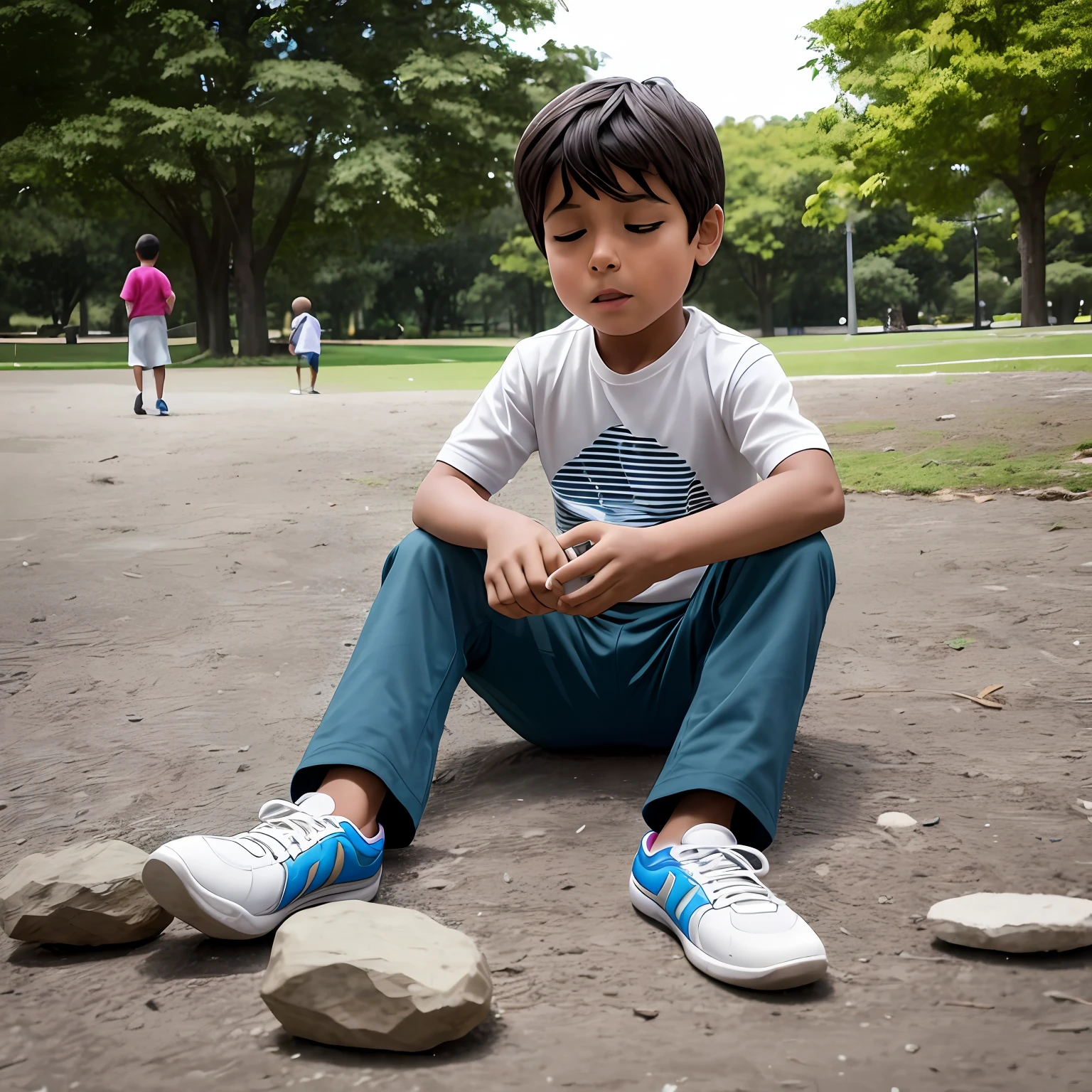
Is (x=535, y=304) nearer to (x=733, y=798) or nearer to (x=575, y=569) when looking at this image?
(x=575, y=569)

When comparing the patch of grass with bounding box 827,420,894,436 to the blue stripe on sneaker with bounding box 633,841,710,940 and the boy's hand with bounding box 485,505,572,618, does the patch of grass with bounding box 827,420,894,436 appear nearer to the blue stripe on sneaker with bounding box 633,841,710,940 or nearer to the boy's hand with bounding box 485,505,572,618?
the boy's hand with bounding box 485,505,572,618

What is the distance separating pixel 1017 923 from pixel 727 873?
0.41 meters

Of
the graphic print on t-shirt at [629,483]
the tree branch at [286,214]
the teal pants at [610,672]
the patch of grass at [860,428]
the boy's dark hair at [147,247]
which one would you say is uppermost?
the tree branch at [286,214]

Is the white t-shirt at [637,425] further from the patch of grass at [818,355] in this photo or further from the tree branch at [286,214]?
the tree branch at [286,214]

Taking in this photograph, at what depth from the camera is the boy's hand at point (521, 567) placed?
216 centimetres

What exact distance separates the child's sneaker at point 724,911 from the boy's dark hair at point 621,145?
1.15 meters

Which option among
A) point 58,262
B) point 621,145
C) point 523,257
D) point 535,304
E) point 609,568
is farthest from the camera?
point 535,304

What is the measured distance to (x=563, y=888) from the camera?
6.84ft

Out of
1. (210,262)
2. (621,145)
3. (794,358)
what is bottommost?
(621,145)

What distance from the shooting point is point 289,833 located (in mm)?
1938

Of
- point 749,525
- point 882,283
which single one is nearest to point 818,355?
point 749,525

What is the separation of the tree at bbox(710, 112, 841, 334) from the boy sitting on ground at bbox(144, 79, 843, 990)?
41504 mm

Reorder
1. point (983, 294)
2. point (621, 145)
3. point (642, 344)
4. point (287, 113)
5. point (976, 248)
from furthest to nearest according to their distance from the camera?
point (983, 294) → point (976, 248) → point (287, 113) → point (642, 344) → point (621, 145)

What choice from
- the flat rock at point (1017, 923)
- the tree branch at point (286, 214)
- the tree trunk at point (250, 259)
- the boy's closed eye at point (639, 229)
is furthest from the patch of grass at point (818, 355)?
the flat rock at point (1017, 923)
